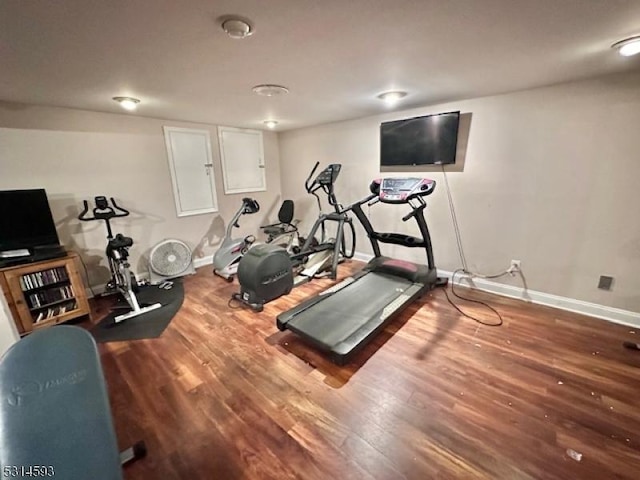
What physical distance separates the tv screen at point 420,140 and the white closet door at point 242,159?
2.23 m

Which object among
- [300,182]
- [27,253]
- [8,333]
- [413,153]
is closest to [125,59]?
[8,333]

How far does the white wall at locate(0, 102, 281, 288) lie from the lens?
8.89 ft

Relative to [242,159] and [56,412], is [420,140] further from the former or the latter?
[56,412]

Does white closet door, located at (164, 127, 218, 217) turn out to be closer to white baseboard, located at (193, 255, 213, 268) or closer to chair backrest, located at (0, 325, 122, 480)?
white baseboard, located at (193, 255, 213, 268)

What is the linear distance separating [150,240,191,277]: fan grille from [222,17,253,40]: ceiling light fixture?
9.47 ft

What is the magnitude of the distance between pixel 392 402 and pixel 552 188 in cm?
249

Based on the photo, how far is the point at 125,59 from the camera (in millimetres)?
1692

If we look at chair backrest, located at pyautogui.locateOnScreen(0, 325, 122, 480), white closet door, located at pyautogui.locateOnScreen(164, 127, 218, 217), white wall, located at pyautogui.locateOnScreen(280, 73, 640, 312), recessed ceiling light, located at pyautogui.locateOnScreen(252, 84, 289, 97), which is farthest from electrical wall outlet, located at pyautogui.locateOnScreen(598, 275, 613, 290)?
white closet door, located at pyautogui.locateOnScreen(164, 127, 218, 217)

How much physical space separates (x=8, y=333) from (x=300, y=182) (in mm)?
3899

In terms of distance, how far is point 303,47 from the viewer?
1.60m

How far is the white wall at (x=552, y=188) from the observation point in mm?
2279

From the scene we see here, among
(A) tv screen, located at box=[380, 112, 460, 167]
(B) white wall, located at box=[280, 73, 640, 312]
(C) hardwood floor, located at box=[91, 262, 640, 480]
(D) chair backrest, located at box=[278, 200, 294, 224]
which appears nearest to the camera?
(C) hardwood floor, located at box=[91, 262, 640, 480]

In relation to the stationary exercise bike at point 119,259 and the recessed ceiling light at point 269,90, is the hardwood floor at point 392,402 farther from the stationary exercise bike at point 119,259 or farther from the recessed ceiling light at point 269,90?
the recessed ceiling light at point 269,90

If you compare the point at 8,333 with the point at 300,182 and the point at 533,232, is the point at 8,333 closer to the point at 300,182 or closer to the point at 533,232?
the point at 300,182
